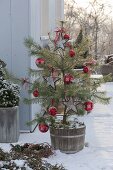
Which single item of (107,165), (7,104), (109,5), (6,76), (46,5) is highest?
(109,5)

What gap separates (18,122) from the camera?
636 cm

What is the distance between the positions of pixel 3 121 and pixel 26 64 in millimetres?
970

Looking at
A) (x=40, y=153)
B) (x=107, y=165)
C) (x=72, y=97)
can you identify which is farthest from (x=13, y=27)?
(x=107, y=165)

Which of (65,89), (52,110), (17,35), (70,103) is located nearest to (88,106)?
(70,103)

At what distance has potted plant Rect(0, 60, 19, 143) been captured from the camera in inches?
243

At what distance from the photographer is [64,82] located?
5.67 meters

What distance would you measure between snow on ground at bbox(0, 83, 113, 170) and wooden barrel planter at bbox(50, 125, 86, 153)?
0.25 feet

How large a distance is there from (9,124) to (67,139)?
96 centimetres

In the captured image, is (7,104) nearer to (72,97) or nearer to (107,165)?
(72,97)

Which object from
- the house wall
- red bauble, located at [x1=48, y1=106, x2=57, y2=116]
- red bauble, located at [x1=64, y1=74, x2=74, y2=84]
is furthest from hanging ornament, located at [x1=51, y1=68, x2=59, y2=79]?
the house wall

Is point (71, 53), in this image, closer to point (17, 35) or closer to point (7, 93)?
point (7, 93)

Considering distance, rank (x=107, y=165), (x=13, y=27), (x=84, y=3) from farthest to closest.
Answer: (x=84, y=3), (x=13, y=27), (x=107, y=165)

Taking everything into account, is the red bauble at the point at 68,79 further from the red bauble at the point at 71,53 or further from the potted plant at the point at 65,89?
the red bauble at the point at 71,53

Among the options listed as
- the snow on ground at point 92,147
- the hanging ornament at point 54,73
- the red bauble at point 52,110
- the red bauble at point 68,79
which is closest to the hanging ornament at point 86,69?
the red bauble at point 68,79
